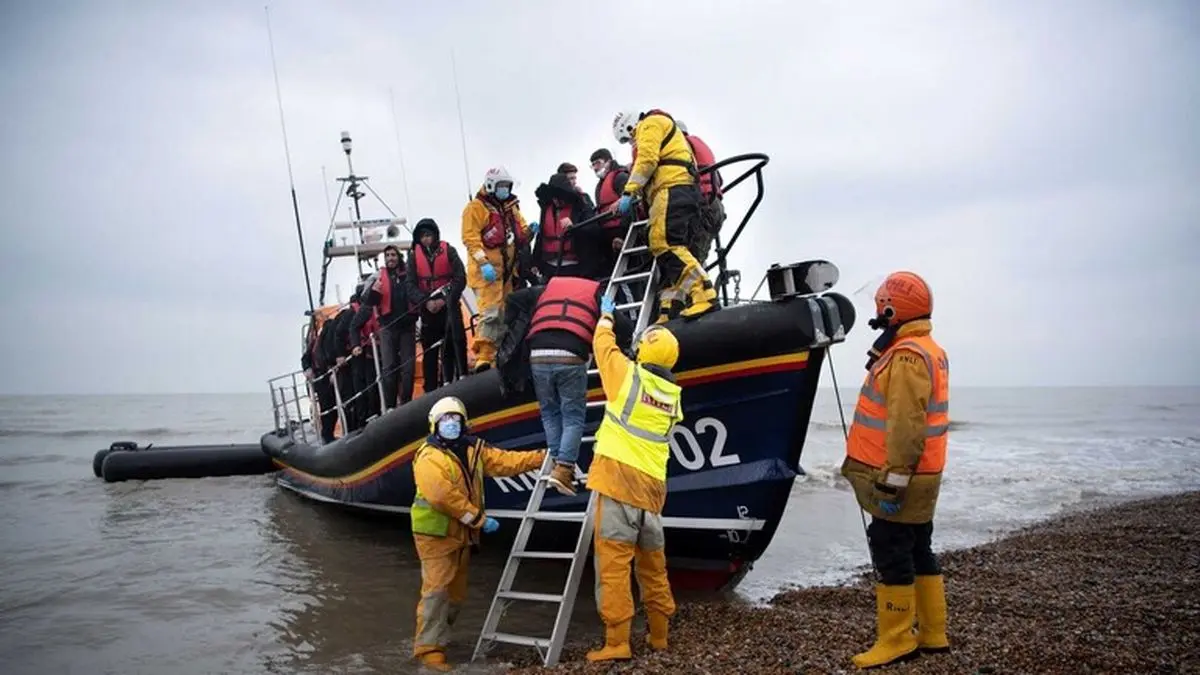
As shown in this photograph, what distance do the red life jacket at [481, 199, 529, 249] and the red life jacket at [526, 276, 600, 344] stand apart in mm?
1043

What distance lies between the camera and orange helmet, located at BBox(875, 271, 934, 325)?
120 inches

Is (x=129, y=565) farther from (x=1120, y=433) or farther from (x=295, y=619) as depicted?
(x=1120, y=433)

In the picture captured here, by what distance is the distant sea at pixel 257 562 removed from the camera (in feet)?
14.5

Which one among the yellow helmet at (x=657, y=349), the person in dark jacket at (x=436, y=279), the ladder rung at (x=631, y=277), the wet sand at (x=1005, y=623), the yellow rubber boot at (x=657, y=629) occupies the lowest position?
the wet sand at (x=1005, y=623)

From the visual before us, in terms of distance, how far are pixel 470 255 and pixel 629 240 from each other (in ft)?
3.65

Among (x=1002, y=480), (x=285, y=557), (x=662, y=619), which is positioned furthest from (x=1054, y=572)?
(x=1002, y=480)

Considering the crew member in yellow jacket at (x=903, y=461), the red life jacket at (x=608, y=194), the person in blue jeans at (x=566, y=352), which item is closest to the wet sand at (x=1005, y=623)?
the crew member in yellow jacket at (x=903, y=461)

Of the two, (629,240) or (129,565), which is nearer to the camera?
(629,240)

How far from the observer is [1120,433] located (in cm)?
2119

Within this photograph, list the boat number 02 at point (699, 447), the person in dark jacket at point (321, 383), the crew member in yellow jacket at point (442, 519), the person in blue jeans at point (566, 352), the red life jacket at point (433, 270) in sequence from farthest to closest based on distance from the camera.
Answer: the person in dark jacket at point (321, 383) < the red life jacket at point (433, 270) < the boat number 02 at point (699, 447) < the person in blue jeans at point (566, 352) < the crew member in yellow jacket at point (442, 519)

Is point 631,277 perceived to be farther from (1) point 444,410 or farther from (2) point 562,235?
(1) point 444,410

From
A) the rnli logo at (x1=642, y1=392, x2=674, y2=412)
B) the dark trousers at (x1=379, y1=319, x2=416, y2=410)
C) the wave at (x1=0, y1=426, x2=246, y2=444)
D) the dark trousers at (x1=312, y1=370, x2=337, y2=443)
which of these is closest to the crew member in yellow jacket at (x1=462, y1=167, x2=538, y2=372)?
the dark trousers at (x1=379, y1=319, x2=416, y2=410)

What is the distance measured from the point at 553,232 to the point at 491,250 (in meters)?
0.44

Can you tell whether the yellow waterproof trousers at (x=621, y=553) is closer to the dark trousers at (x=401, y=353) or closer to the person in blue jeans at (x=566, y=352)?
the person in blue jeans at (x=566, y=352)
